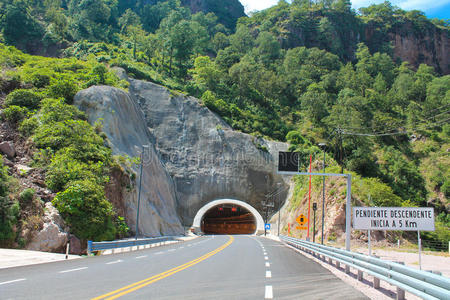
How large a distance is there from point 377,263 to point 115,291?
6.69 meters

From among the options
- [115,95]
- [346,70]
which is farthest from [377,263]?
[346,70]

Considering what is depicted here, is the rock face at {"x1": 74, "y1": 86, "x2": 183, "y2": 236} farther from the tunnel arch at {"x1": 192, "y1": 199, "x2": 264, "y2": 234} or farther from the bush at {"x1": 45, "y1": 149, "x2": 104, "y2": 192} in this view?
the tunnel arch at {"x1": 192, "y1": 199, "x2": 264, "y2": 234}

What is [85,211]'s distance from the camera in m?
26.6

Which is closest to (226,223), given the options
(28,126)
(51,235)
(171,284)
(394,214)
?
(28,126)

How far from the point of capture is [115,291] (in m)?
8.19

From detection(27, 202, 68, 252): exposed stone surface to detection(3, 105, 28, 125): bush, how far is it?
12.7m

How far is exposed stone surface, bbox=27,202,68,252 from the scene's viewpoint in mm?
22297

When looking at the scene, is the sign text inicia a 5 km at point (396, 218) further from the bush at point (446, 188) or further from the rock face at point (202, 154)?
the bush at point (446, 188)

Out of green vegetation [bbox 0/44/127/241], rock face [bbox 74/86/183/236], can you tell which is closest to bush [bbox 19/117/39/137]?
green vegetation [bbox 0/44/127/241]

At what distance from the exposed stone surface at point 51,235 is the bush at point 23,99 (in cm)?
1573

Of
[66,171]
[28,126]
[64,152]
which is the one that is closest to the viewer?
[66,171]

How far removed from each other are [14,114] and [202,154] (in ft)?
113

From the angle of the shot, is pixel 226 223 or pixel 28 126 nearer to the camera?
pixel 28 126

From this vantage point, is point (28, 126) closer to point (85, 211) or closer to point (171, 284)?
point (85, 211)
